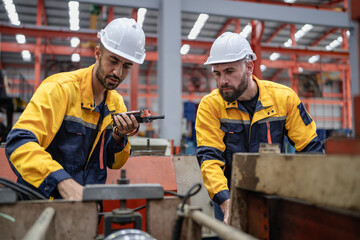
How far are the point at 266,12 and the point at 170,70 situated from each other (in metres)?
2.07

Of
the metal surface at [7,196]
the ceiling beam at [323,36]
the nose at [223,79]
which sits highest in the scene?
the ceiling beam at [323,36]

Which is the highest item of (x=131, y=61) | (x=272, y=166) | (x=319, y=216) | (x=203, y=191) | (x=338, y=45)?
(x=338, y=45)

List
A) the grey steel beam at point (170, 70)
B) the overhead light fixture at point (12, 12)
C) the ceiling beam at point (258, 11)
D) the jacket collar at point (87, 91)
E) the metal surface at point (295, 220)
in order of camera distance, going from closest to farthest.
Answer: the metal surface at point (295, 220) → the jacket collar at point (87, 91) → the grey steel beam at point (170, 70) → the ceiling beam at point (258, 11) → the overhead light fixture at point (12, 12)

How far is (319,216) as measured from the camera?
28.8 inches

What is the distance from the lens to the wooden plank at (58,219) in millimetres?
861

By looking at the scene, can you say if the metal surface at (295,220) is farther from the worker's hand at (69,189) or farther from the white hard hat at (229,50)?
the white hard hat at (229,50)

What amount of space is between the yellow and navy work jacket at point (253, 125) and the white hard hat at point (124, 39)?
516 millimetres

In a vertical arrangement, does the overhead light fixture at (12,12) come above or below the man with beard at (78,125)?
above

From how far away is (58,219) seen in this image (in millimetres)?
874

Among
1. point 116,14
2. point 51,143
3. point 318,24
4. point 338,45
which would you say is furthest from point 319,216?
point 338,45

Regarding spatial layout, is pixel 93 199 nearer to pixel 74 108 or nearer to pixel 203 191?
pixel 74 108

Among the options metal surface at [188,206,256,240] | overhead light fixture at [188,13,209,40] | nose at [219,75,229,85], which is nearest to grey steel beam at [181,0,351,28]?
nose at [219,75,229,85]

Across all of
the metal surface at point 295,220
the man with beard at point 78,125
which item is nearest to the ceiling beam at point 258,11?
the man with beard at point 78,125

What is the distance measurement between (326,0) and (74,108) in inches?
490
